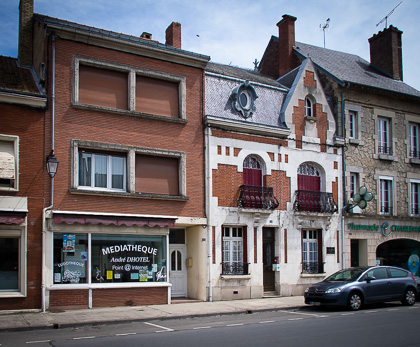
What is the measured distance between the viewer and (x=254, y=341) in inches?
407

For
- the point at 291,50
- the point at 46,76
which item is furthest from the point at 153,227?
the point at 291,50

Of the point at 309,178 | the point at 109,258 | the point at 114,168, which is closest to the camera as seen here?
the point at 109,258

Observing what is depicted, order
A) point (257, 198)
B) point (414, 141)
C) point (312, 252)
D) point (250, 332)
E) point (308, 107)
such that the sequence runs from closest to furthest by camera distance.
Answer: point (250, 332) < point (257, 198) < point (312, 252) < point (308, 107) < point (414, 141)

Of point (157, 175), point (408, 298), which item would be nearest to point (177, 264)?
point (157, 175)

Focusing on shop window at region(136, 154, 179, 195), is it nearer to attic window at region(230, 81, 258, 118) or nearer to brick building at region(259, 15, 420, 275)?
attic window at region(230, 81, 258, 118)

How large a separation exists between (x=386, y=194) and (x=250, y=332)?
14304mm

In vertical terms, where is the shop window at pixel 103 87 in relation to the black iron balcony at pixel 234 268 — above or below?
above

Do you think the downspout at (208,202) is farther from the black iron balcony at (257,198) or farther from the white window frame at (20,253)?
the white window frame at (20,253)

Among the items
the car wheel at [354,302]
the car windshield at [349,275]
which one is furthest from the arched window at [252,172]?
the car wheel at [354,302]

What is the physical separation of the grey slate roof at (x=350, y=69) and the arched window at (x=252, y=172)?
5.79 metres

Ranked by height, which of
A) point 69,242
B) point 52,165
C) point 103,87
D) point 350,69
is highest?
point 350,69

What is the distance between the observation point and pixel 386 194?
23.6 metres

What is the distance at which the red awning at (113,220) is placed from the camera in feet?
50.5

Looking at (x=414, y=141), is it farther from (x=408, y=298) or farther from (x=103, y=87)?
(x=103, y=87)
